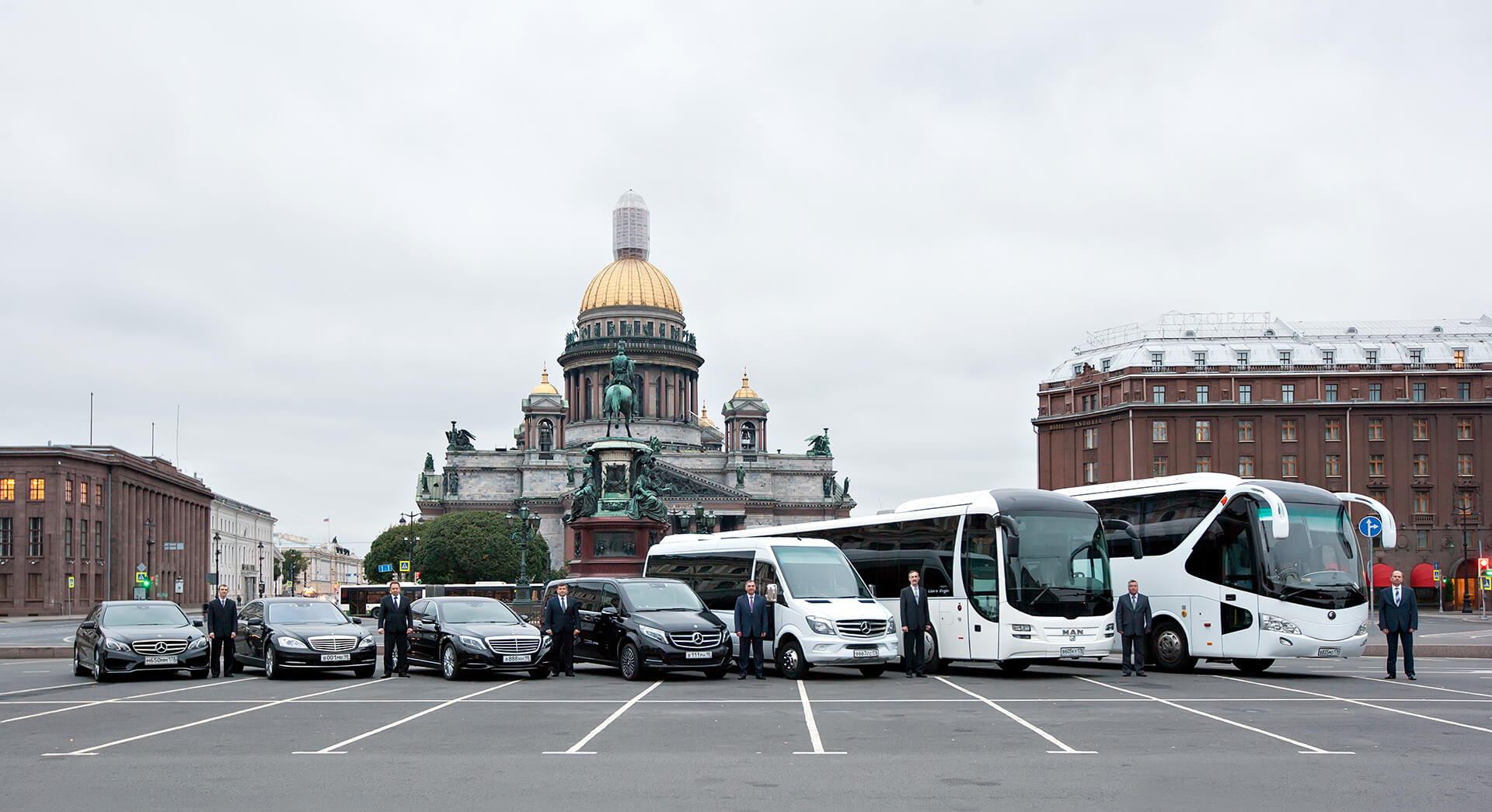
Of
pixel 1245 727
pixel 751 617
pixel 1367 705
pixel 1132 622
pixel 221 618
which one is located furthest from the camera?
pixel 221 618

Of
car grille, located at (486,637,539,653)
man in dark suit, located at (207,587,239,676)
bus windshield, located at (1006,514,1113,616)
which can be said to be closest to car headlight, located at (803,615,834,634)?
bus windshield, located at (1006,514,1113,616)

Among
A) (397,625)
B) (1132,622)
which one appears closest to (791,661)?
(1132,622)

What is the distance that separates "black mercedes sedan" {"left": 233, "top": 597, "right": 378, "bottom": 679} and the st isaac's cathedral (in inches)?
4539

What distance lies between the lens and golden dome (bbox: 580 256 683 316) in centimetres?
15962

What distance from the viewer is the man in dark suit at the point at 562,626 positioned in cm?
2675

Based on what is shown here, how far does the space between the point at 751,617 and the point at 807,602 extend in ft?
3.30

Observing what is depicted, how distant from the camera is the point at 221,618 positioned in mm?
27125

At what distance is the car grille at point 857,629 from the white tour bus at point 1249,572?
212 inches

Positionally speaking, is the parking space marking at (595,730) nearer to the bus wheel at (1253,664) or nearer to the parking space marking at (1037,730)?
the parking space marking at (1037,730)

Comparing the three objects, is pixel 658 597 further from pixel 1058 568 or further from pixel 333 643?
pixel 1058 568

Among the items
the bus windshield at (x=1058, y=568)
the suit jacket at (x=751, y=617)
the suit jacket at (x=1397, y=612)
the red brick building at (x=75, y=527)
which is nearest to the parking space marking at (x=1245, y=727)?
the bus windshield at (x=1058, y=568)

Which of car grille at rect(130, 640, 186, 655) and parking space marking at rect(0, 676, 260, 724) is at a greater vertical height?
car grille at rect(130, 640, 186, 655)

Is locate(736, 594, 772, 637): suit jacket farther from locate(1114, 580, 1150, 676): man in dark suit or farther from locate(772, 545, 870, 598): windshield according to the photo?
locate(1114, 580, 1150, 676): man in dark suit

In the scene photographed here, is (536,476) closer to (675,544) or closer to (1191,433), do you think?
(1191,433)
